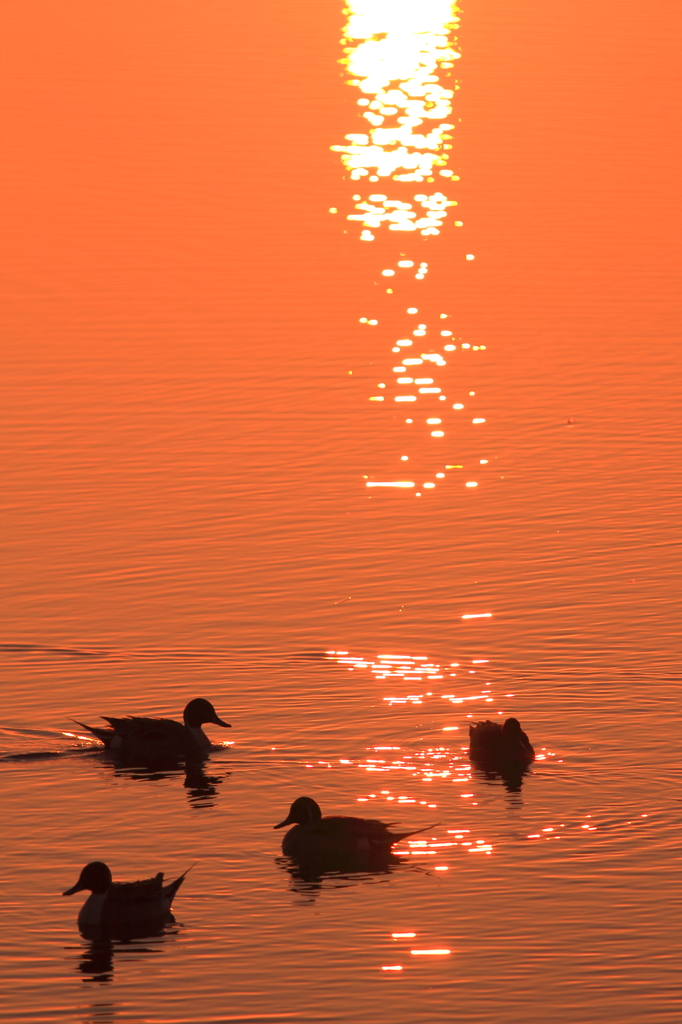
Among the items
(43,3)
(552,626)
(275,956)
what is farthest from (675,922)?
(43,3)

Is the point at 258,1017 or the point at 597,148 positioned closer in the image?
the point at 258,1017

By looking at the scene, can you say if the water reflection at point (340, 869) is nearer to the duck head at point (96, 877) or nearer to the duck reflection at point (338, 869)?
the duck reflection at point (338, 869)

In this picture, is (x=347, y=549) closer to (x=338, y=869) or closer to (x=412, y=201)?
(x=338, y=869)

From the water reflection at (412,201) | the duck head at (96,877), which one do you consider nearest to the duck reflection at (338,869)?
the duck head at (96,877)

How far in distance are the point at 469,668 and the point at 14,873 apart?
668cm

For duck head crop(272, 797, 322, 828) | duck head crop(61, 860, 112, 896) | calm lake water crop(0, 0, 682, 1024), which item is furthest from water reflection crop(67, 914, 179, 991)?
duck head crop(272, 797, 322, 828)

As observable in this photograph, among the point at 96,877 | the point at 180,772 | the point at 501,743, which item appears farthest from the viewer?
the point at 180,772

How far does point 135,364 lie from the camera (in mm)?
35344

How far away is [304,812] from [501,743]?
244 cm

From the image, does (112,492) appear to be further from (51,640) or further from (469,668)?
(469,668)

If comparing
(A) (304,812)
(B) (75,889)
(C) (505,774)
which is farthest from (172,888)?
(C) (505,774)

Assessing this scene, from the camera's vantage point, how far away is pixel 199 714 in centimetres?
2086

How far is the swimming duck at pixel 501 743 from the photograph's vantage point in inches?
780

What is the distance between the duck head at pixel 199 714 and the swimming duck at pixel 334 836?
2.66m
